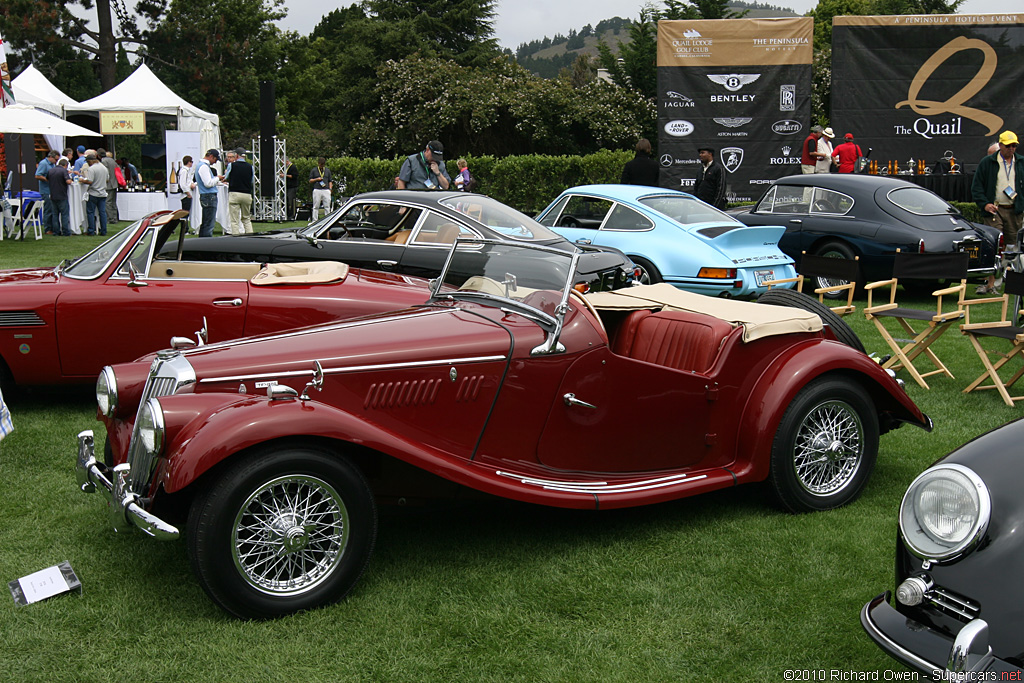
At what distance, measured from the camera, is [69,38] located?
1718 inches

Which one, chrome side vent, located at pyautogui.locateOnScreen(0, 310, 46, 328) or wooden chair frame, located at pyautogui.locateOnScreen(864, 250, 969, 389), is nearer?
chrome side vent, located at pyautogui.locateOnScreen(0, 310, 46, 328)

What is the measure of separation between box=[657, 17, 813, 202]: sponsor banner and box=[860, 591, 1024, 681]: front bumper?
2066 centimetres

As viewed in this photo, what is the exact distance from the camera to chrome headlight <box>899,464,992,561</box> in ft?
Result: 8.66

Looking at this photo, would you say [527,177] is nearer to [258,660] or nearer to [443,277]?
[443,277]

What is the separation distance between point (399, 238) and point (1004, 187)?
8.62 metres

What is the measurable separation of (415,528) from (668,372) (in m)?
1.53

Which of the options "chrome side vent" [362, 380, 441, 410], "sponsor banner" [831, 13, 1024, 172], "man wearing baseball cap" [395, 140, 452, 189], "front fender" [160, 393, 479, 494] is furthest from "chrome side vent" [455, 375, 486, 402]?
"sponsor banner" [831, 13, 1024, 172]

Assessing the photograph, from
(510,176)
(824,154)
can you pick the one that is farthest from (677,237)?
(510,176)

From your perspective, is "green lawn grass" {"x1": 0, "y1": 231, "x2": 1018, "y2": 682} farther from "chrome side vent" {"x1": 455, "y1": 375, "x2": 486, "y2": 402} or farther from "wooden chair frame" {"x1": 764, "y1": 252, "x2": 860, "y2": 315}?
"wooden chair frame" {"x1": 764, "y1": 252, "x2": 860, "y2": 315}

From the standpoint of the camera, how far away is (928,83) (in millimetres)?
21672

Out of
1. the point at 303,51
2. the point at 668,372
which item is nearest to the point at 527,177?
the point at 668,372

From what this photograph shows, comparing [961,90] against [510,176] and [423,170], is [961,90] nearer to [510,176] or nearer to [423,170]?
[510,176]

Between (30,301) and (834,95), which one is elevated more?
(834,95)

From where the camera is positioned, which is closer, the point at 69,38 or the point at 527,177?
the point at 527,177
